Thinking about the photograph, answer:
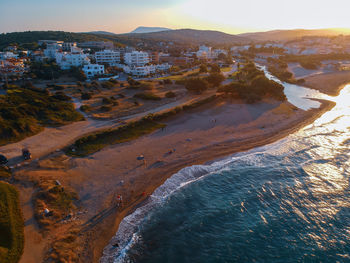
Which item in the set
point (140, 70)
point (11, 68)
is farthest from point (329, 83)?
point (11, 68)

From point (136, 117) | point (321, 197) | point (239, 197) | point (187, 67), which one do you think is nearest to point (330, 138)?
point (321, 197)

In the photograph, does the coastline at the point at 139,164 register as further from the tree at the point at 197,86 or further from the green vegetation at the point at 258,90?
the tree at the point at 197,86

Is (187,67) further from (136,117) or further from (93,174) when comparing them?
(93,174)

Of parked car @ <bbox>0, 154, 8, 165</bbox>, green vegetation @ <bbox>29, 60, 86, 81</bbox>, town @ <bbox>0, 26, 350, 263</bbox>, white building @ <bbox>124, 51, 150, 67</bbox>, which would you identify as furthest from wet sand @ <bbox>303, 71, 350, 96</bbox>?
parked car @ <bbox>0, 154, 8, 165</bbox>

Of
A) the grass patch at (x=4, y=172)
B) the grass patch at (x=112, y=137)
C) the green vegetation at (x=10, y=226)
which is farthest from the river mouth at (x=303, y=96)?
the grass patch at (x=4, y=172)

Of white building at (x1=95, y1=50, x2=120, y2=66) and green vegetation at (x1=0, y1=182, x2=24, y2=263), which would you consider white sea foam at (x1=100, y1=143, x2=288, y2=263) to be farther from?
white building at (x1=95, y1=50, x2=120, y2=66)

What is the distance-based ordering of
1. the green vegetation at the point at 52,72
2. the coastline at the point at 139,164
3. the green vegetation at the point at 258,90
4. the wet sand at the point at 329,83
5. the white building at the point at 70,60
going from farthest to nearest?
the white building at the point at 70,60, the wet sand at the point at 329,83, the green vegetation at the point at 52,72, the green vegetation at the point at 258,90, the coastline at the point at 139,164
